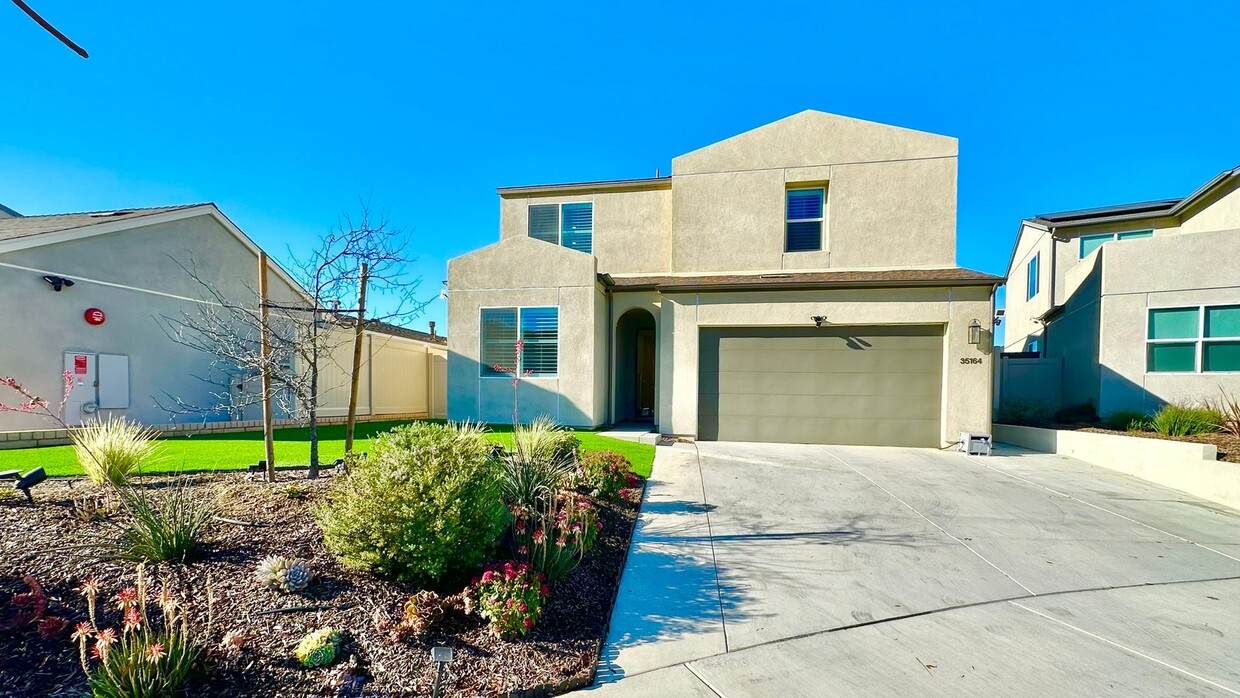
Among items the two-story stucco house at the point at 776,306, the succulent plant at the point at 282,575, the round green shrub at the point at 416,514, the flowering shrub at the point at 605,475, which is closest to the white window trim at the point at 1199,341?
the two-story stucco house at the point at 776,306

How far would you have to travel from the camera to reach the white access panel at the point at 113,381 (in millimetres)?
9320

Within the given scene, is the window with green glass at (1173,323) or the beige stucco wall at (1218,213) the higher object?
the beige stucco wall at (1218,213)

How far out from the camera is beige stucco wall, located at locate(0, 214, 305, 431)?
8398mm

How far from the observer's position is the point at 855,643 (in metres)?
3.04

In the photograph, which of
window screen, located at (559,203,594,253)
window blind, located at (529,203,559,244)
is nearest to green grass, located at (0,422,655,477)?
window screen, located at (559,203,594,253)

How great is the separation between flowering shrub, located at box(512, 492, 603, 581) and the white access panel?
1114cm

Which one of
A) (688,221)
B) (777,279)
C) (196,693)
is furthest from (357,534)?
(688,221)

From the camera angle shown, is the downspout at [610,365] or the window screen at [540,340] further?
the downspout at [610,365]

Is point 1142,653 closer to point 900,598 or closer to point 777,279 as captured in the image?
point 900,598

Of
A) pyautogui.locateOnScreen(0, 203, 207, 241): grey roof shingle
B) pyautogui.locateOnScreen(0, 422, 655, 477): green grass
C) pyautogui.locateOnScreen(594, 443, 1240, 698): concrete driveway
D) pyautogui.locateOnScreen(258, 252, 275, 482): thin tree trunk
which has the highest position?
pyautogui.locateOnScreen(0, 203, 207, 241): grey roof shingle

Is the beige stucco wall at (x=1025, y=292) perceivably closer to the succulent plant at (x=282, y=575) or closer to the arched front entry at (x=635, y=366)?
the arched front entry at (x=635, y=366)

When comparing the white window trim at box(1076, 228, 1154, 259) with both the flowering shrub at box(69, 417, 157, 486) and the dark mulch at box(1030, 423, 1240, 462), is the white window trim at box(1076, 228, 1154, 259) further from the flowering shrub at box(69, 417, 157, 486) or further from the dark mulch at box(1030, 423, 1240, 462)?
the flowering shrub at box(69, 417, 157, 486)

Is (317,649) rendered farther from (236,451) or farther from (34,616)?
(236,451)

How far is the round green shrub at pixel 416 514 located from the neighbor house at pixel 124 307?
16.3ft
